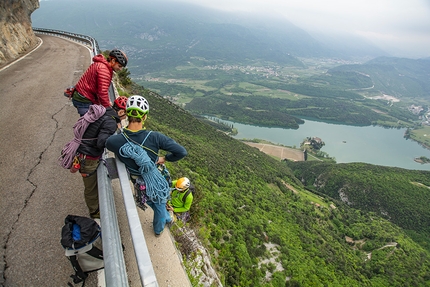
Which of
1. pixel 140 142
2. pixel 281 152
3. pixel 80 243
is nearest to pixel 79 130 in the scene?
pixel 140 142

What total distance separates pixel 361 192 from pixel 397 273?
2992cm

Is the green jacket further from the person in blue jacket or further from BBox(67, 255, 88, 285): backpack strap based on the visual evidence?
BBox(67, 255, 88, 285): backpack strap

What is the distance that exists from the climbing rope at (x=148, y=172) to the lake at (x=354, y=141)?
98.4 meters

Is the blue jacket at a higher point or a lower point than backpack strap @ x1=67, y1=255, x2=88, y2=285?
higher

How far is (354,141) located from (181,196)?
129 metres

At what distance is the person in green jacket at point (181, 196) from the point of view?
3859 millimetres

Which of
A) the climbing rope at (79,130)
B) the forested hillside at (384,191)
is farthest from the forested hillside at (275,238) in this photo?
the forested hillside at (384,191)

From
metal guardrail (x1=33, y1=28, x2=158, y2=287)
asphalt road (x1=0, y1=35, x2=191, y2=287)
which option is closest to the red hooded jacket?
asphalt road (x1=0, y1=35, x2=191, y2=287)

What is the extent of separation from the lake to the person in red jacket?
97.4 meters

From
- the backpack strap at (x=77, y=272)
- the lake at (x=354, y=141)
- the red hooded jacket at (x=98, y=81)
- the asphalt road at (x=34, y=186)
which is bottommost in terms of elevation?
the lake at (x=354, y=141)

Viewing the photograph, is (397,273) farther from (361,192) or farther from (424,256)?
(361,192)

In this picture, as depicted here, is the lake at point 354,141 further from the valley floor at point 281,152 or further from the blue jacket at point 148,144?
the blue jacket at point 148,144

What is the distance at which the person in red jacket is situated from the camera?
405 centimetres

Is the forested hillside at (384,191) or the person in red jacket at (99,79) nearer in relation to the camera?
the person in red jacket at (99,79)
